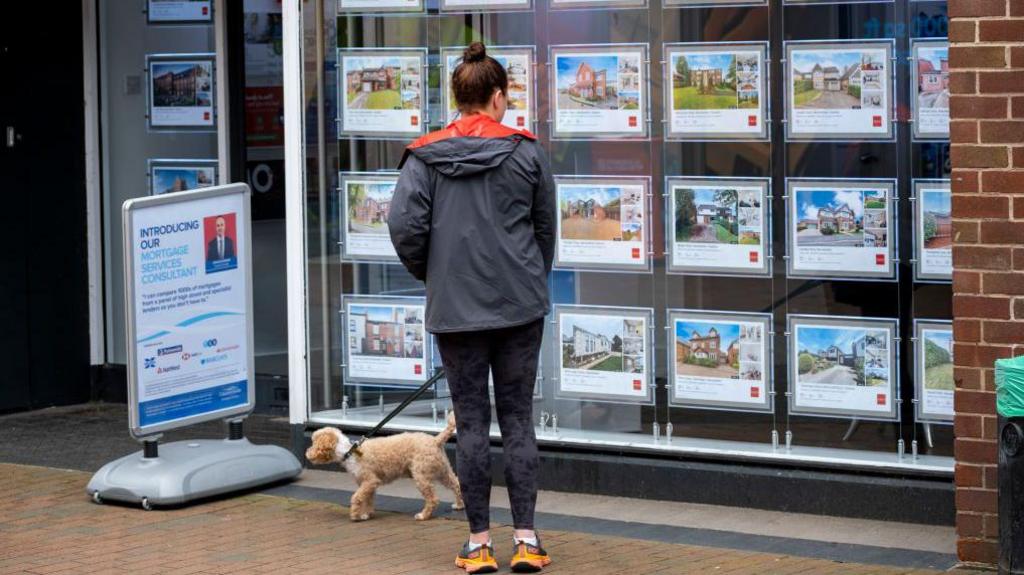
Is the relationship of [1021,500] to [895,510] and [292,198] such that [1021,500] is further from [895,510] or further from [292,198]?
[292,198]

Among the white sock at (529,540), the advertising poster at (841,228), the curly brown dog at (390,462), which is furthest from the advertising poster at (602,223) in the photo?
the white sock at (529,540)

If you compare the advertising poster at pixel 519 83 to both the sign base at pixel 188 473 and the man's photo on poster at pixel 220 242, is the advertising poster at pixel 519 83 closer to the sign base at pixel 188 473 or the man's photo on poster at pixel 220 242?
the man's photo on poster at pixel 220 242

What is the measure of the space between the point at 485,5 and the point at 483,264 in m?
2.23

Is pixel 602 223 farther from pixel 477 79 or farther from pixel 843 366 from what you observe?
pixel 477 79

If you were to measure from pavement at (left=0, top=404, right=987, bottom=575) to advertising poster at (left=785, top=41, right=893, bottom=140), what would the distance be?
1639mm

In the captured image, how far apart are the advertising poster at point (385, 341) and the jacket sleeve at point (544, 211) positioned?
202 centimetres

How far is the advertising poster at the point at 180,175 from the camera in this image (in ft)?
34.8

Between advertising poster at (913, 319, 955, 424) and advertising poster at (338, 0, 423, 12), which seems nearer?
advertising poster at (913, 319, 955, 424)

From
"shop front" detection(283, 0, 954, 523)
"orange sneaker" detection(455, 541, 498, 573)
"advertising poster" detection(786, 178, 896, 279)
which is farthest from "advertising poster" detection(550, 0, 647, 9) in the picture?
"orange sneaker" detection(455, 541, 498, 573)

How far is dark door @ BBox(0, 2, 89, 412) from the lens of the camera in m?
10.4

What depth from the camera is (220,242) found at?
27.0 feet

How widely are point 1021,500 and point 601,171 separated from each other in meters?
2.79

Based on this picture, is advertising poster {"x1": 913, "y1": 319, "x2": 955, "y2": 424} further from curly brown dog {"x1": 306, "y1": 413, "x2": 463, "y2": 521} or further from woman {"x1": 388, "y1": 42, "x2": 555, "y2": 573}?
curly brown dog {"x1": 306, "y1": 413, "x2": 463, "y2": 521}

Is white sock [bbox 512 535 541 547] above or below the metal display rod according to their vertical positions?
below
